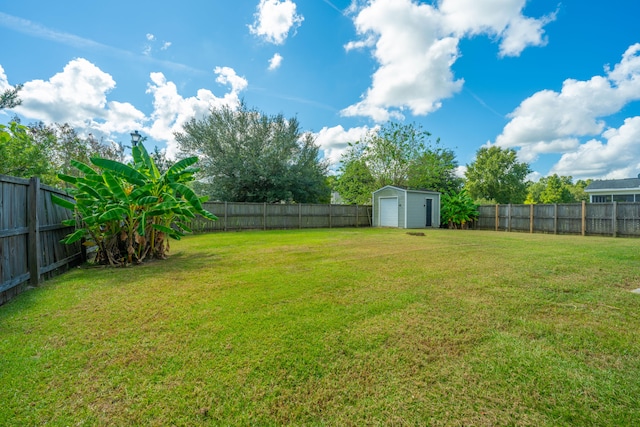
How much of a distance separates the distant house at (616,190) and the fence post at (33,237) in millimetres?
31156

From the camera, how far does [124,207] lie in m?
4.85

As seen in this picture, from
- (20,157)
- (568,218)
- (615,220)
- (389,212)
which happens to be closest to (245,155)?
(389,212)

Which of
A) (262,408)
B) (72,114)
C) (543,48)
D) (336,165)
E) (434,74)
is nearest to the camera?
(262,408)

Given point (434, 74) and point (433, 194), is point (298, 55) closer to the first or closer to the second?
point (434, 74)

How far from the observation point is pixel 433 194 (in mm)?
16469

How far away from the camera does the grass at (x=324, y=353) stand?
4.61 ft

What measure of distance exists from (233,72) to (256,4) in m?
3.90

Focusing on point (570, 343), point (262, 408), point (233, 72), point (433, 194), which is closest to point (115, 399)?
point (262, 408)

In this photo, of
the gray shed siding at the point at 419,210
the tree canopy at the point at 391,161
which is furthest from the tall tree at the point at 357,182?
the gray shed siding at the point at 419,210

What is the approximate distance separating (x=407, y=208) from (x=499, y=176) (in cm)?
2343

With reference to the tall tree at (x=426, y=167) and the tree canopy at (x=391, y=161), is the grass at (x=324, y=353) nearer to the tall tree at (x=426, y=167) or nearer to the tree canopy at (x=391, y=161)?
the tree canopy at (x=391, y=161)

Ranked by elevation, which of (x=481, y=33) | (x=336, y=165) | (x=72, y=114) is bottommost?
(x=336, y=165)

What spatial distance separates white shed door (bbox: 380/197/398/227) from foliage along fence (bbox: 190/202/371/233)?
110 cm

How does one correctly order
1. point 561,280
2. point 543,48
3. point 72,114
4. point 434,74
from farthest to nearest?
point 72,114 → point 434,74 → point 543,48 → point 561,280
